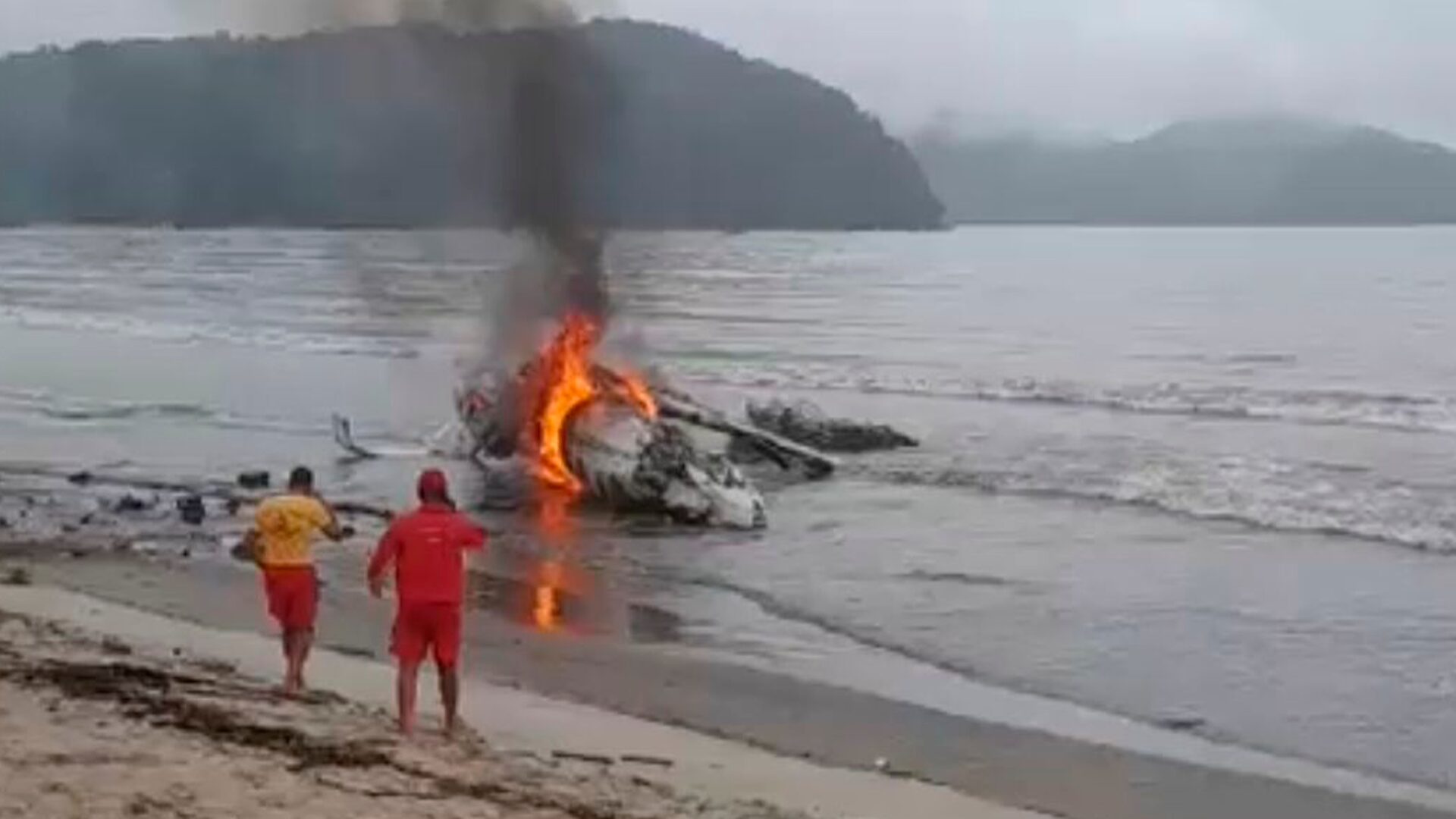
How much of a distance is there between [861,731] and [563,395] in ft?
55.6

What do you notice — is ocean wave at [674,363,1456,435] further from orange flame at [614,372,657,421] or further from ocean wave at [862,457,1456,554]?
orange flame at [614,372,657,421]

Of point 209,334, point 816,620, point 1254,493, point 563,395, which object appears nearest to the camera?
point 816,620

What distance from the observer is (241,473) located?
97.5 feet

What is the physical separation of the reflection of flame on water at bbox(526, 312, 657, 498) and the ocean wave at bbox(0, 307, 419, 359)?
2757cm

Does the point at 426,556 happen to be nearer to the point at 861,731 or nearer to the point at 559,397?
the point at 861,731

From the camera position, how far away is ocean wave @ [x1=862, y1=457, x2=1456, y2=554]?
2630 cm

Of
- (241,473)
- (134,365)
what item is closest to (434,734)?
(241,473)

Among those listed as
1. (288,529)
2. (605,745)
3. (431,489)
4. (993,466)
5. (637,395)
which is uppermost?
(431,489)

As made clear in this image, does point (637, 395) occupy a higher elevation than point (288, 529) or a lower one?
higher

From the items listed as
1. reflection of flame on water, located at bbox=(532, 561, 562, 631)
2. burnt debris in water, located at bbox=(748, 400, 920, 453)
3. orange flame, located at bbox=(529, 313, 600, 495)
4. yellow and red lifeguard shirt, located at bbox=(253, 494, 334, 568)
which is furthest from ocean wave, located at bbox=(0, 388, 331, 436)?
yellow and red lifeguard shirt, located at bbox=(253, 494, 334, 568)

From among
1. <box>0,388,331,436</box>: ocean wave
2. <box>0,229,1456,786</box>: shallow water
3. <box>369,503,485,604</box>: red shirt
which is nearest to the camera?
<box>369,503,485,604</box>: red shirt

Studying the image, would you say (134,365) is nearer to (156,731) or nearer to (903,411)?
(903,411)

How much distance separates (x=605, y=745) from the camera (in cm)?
1323

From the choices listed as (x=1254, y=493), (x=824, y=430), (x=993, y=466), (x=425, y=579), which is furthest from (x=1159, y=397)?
(x=425, y=579)
